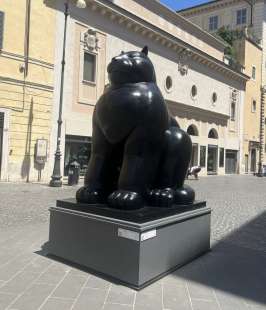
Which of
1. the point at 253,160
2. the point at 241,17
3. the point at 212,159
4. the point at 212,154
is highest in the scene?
the point at 241,17

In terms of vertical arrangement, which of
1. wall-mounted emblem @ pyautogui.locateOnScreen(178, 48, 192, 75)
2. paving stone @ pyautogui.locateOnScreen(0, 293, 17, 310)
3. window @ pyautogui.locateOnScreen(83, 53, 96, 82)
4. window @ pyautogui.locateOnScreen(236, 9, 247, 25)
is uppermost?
window @ pyautogui.locateOnScreen(236, 9, 247, 25)

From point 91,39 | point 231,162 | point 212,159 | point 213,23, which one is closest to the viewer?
point 91,39

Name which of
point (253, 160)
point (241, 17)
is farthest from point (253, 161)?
point (241, 17)

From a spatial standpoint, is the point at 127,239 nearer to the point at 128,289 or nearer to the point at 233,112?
the point at 128,289

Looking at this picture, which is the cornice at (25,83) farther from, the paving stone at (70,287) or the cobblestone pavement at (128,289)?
the paving stone at (70,287)

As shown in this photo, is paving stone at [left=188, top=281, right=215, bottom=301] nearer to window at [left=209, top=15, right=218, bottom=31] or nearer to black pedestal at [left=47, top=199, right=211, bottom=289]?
black pedestal at [left=47, top=199, right=211, bottom=289]

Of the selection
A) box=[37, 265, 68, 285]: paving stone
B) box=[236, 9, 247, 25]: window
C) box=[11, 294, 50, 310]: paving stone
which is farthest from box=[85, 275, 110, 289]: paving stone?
box=[236, 9, 247, 25]: window

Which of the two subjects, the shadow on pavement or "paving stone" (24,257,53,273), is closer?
the shadow on pavement

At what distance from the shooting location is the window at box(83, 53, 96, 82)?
19.8 metres

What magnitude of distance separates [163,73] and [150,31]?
296 centimetres

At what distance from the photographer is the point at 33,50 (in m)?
17.3

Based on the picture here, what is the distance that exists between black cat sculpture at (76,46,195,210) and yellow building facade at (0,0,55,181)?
12675 mm

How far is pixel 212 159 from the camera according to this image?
30375mm

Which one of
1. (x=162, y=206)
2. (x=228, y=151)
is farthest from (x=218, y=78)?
(x=162, y=206)
